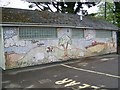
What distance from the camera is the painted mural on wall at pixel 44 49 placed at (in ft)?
40.7

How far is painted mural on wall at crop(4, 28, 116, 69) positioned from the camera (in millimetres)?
12406

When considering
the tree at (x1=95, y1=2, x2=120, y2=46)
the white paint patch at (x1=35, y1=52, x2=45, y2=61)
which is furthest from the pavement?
the tree at (x1=95, y1=2, x2=120, y2=46)

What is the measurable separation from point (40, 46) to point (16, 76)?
12.6 ft

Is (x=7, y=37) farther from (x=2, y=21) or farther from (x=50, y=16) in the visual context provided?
(x=50, y=16)

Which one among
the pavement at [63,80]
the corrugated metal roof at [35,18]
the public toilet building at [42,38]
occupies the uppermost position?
the corrugated metal roof at [35,18]

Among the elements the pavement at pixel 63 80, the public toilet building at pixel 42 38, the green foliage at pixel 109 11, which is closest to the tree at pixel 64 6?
the green foliage at pixel 109 11

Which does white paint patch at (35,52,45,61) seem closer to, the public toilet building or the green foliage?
the public toilet building

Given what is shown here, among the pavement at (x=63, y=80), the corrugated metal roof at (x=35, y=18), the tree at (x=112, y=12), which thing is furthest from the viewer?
the tree at (x=112, y=12)

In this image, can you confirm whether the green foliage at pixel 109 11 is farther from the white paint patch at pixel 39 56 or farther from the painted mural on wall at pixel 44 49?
the white paint patch at pixel 39 56

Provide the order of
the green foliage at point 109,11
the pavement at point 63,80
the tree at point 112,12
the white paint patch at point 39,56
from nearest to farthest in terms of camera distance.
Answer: the pavement at point 63,80, the white paint patch at point 39,56, the tree at point 112,12, the green foliage at point 109,11

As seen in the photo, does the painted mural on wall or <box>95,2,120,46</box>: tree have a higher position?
<box>95,2,120,46</box>: tree

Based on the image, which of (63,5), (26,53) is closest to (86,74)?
(26,53)

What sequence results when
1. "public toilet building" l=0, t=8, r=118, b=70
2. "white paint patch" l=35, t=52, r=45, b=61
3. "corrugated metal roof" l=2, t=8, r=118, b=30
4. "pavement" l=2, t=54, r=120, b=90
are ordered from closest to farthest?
"pavement" l=2, t=54, r=120, b=90, "public toilet building" l=0, t=8, r=118, b=70, "corrugated metal roof" l=2, t=8, r=118, b=30, "white paint patch" l=35, t=52, r=45, b=61

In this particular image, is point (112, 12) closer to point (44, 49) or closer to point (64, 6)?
point (64, 6)
